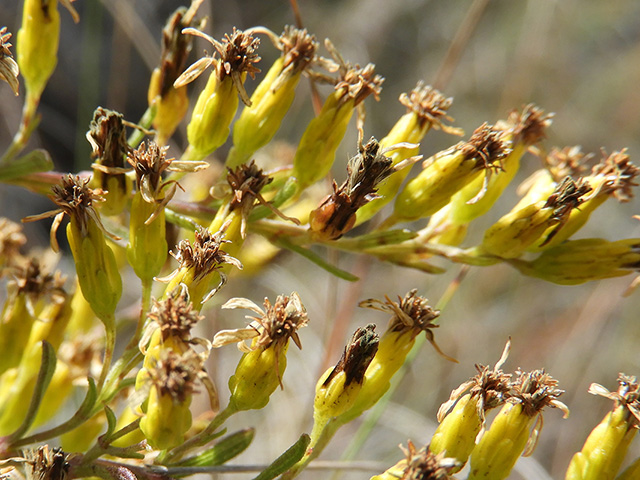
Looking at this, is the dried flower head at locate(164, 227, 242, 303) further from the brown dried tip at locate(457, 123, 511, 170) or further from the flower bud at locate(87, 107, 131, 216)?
the brown dried tip at locate(457, 123, 511, 170)

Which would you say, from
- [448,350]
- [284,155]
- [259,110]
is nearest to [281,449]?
[284,155]

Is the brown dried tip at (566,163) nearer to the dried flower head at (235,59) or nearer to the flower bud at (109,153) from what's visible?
Answer: the dried flower head at (235,59)

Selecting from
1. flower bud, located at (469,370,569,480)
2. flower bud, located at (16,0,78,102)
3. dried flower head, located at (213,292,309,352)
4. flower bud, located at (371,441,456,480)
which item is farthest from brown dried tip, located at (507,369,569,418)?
flower bud, located at (16,0,78,102)

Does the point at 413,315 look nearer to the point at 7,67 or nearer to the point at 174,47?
the point at 174,47

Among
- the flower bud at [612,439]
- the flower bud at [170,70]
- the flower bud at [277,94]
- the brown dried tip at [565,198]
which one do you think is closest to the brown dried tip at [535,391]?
the flower bud at [612,439]

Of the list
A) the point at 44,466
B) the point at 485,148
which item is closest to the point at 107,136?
the point at 44,466

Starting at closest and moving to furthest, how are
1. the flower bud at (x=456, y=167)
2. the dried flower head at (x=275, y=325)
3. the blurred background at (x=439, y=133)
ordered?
the dried flower head at (x=275, y=325) → the flower bud at (x=456, y=167) → the blurred background at (x=439, y=133)
